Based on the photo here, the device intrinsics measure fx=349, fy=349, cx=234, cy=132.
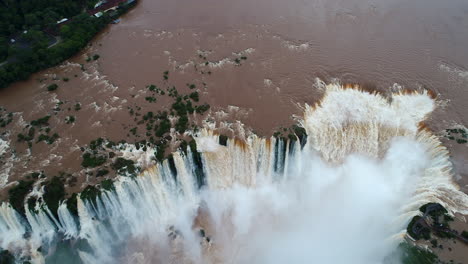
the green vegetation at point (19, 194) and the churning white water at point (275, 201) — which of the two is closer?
the green vegetation at point (19, 194)

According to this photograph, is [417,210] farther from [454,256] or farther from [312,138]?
[312,138]

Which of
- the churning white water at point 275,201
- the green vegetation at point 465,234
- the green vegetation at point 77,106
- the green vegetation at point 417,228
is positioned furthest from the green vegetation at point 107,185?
the green vegetation at point 465,234

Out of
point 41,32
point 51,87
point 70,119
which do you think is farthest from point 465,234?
point 41,32

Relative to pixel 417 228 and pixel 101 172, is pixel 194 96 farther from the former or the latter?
pixel 417 228

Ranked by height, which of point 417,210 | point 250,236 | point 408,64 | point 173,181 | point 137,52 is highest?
point 137,52

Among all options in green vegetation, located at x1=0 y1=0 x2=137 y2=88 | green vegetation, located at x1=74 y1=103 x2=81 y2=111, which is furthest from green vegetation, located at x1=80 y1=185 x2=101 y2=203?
green vegetation, located at x1=0 y1=0 x2=137 y2=88

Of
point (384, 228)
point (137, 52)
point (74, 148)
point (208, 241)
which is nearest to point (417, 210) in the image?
point (384, 228)

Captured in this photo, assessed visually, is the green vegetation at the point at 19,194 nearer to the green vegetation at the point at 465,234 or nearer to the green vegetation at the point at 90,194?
the green vegetation at the point at 90,194
